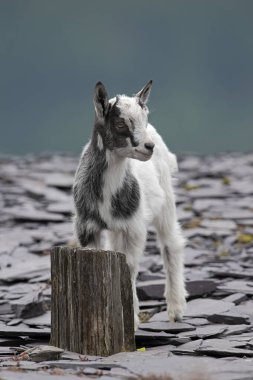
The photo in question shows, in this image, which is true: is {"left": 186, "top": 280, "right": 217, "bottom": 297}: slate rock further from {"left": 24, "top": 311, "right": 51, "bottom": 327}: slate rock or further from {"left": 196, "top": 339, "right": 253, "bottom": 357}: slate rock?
{"left": 196, "top": 339, "right": 253, "bottom": 357}: slate rock

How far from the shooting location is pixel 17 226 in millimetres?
17875

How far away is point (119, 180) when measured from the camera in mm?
8547

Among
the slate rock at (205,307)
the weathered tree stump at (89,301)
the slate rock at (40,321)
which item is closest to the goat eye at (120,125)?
the weathered tree stump at (89,301)

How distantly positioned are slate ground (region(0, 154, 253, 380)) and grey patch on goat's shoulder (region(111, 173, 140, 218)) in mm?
1223

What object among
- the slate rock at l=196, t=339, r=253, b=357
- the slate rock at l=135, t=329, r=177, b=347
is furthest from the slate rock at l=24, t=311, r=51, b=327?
the slate rock at l=196, t=339, r=253, b=357

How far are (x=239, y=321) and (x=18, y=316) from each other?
258cm

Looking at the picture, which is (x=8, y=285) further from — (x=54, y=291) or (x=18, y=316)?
(x=54, y=291)

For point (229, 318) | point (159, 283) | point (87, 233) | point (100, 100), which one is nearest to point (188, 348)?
point (87, 233)

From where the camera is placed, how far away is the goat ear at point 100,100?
7869 mm

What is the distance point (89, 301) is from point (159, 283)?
4.13m

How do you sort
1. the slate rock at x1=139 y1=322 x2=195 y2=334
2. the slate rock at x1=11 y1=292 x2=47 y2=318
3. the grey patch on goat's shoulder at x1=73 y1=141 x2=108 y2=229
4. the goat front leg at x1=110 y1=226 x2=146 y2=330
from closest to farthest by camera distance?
the grey patch on goat's shoulder at x1=73 y1=141 x2=108 y2=229 → the goat front leg at x1=110 y1=226 x2=146 y2=330 → the slate rock at x1=139 y1=322 x2=195 y2=334 → the slate rock at x1=11 y1=292 x2=47 y2=318

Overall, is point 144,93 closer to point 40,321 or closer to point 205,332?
point 205,332

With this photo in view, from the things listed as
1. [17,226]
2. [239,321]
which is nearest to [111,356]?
[239,321]

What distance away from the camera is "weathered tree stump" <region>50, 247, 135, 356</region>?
750 cm
